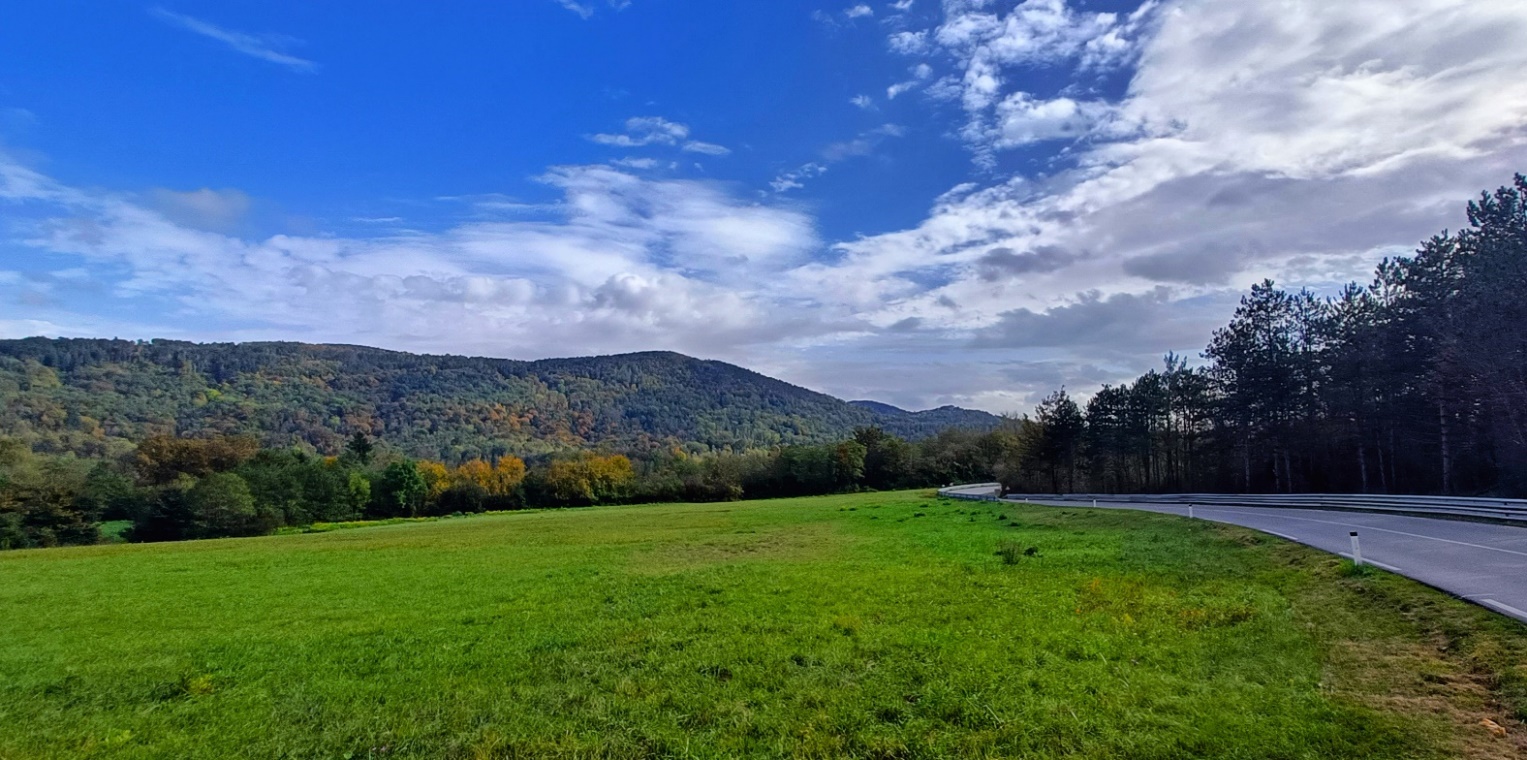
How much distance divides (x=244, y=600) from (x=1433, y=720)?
25.5m

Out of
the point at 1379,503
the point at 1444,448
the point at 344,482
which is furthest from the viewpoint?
the point at 344,482

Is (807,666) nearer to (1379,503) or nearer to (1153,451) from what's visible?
(1379,503)

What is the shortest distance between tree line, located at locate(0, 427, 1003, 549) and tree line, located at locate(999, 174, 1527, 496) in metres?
47.3

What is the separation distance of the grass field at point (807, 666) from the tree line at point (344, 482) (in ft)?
213

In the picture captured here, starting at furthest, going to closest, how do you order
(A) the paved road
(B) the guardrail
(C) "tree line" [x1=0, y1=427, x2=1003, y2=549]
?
(C) "tree line" [x1=0, y1=427, x2=1003, y2=549], (B) the guardrail, (A) the paved road

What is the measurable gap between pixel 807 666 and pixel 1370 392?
49044mm

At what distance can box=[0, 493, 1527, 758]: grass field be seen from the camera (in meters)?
8.11

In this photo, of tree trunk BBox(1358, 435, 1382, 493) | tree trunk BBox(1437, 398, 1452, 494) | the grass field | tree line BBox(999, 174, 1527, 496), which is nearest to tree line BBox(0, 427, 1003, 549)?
tree line BBox(999, 174, 1527, 496)

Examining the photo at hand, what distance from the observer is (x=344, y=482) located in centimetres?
10025

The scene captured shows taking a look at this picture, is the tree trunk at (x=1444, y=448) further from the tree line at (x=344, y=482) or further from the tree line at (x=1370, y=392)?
the tree line at (x=344, y=482)

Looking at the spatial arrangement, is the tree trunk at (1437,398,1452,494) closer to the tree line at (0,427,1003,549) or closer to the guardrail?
the guardrail

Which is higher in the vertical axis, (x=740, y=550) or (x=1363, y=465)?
(x=1363, y=465)

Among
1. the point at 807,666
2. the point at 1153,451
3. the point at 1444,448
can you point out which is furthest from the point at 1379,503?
A: the point at 1153,451

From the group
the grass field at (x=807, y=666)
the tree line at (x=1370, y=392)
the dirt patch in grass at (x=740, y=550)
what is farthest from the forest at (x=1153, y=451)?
the dirt patch in grass at (x=740, y=550)
